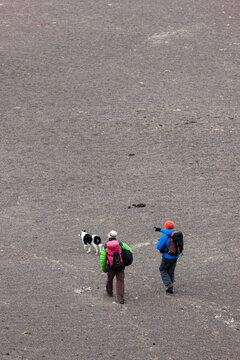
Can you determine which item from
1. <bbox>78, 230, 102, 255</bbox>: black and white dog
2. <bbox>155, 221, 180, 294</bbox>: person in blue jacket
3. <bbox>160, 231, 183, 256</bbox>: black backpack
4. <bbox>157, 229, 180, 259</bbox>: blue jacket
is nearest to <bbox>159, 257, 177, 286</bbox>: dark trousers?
<bbox>155, 221, 180, 294</bbox>: person in blue jacket

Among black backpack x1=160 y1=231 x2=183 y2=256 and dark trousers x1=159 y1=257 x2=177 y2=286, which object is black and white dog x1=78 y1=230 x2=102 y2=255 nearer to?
dark trousers x1=159 y1=257 x2=177 y2=286

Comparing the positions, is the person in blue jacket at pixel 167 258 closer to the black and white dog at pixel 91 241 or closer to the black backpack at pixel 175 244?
the black backpack at pixel 175 244

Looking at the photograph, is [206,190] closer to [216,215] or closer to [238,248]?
[216,215]

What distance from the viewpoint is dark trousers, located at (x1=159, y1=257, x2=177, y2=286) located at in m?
12.2

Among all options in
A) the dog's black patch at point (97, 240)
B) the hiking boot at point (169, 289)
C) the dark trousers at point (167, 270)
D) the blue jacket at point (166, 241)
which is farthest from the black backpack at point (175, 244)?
the dog's black patch at point (97, 240)

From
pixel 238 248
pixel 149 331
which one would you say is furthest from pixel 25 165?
pixel 149 331

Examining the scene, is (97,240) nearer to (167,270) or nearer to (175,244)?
(167,270)

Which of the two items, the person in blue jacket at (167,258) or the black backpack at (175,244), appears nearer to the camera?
the black backpack at (175,244)

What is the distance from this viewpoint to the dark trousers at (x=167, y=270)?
12245 mm

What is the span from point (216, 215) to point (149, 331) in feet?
24.6

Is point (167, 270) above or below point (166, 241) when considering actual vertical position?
below

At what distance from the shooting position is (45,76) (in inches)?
1107

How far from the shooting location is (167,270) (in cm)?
1248

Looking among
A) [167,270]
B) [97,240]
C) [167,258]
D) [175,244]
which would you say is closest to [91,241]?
[97,240]
